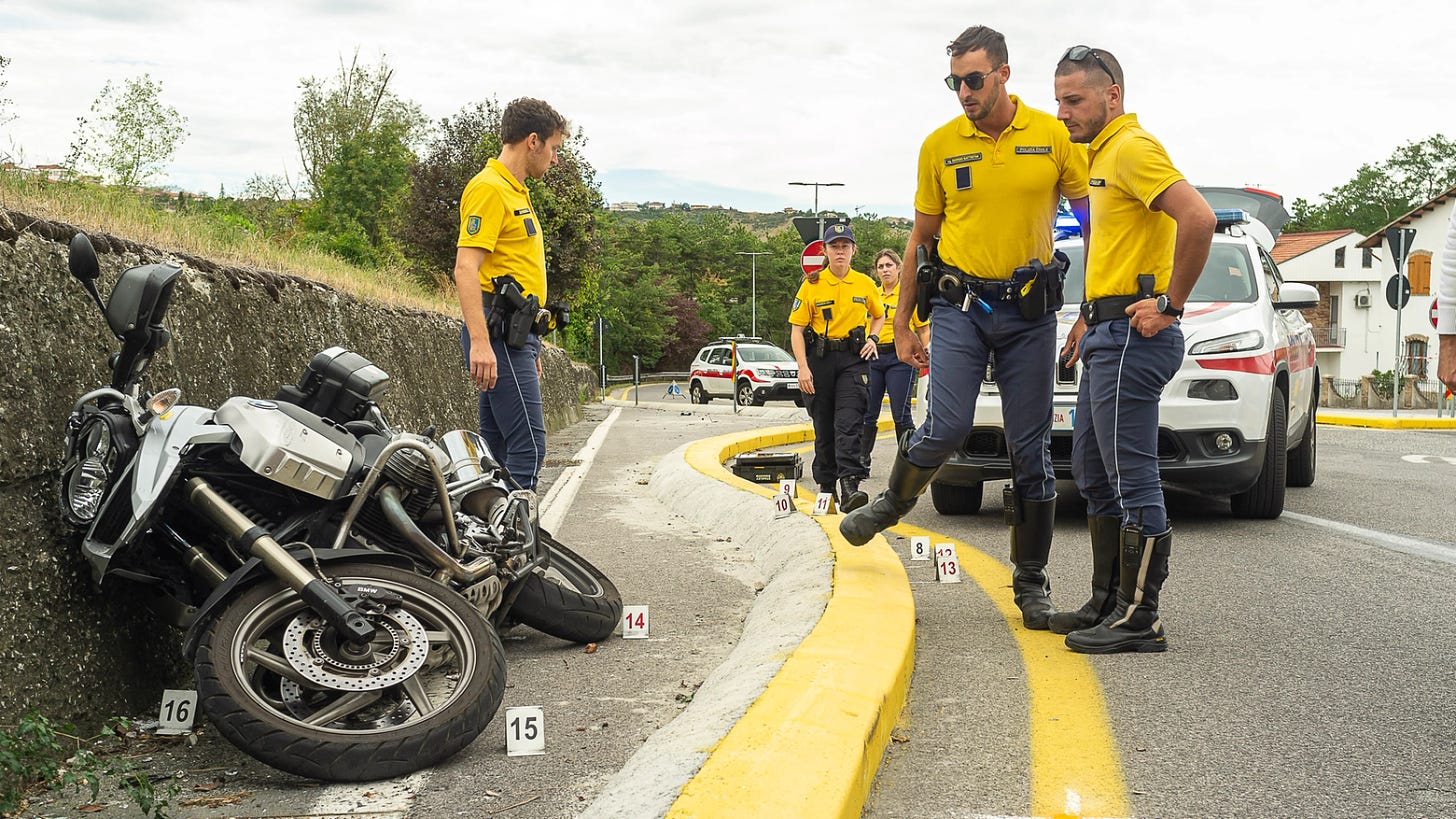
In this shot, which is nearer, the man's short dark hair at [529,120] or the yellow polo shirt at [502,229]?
the yellow polo shirt at [502,229]

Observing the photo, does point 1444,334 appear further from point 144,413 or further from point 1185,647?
point 144,413

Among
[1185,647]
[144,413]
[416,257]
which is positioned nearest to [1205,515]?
[1185,647]

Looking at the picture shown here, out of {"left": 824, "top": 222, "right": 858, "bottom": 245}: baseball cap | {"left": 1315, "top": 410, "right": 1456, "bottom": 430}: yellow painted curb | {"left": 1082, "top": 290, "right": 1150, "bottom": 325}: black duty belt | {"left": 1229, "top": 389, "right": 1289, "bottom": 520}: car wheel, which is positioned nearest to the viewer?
{"left": 1082, "top": 290, "right": 1150, "bottom": 325}: black duty belt

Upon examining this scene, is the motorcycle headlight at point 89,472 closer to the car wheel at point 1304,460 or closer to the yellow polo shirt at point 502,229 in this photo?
the yellow polo shirt at point 502,229

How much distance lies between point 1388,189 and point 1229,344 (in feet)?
363

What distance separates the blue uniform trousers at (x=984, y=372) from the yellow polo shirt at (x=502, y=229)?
178cm

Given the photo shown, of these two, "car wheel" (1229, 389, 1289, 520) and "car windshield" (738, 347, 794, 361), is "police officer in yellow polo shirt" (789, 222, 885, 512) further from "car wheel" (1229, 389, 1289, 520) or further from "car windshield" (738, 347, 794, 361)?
"car windshield" (738, 347, 794, 361)

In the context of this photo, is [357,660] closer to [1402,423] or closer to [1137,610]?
[1137,610]

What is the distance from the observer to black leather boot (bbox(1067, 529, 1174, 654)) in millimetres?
4871

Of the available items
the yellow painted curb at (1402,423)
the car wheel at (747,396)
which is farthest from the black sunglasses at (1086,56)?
the car wheel at (747,396)

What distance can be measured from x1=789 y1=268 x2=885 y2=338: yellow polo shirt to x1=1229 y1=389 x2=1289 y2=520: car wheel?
107 inches

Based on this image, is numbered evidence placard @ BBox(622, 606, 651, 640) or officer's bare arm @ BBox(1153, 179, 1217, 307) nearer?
officer's bare arm @ BBox(1153, 179, 1217, 307)

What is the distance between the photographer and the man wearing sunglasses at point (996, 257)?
17.4ft

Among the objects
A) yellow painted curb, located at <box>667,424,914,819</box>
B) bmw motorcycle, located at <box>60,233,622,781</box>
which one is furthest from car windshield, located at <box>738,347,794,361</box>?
bmw motorcycle, located at <box>60,233,622,781</box>
